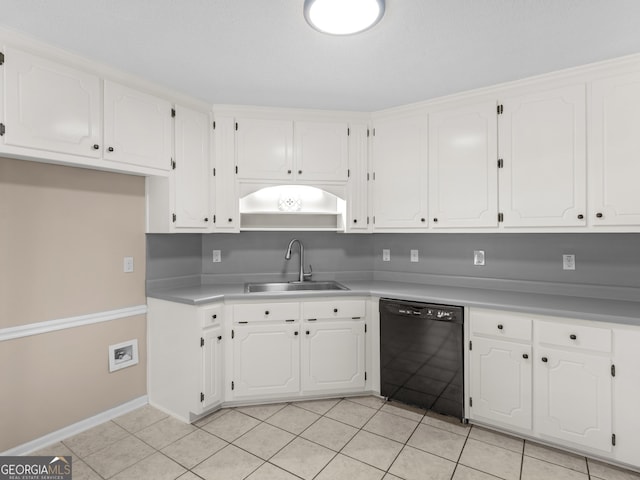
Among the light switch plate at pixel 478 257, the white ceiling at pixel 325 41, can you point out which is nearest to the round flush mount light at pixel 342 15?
the white ceiling at pixel 325 41

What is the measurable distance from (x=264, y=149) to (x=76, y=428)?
239 centimetres

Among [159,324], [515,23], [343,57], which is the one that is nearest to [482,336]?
[515,23]

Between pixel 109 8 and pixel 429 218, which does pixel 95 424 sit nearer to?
pixel 109 8

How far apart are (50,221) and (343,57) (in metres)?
2.10

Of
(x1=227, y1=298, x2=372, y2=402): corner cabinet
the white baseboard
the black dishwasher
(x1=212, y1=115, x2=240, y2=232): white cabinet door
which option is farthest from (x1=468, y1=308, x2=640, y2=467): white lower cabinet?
the white baseboard

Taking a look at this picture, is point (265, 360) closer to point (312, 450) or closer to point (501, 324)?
point (312, 450)

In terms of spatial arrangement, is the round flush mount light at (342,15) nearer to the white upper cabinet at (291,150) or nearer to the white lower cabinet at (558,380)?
the white upper cabinet at (291,150)

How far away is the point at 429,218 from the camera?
112 inches

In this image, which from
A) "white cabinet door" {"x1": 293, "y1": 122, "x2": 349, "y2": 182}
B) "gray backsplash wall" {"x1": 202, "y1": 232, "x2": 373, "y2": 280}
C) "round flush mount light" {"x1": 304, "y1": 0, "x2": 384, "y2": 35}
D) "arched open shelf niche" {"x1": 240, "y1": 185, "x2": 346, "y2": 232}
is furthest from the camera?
"gray backsplash wall" {"x1": 202, "y1": 232, "x2": 373, "y2": 280}

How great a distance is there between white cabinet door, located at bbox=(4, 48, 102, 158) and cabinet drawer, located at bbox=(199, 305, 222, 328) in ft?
3.98

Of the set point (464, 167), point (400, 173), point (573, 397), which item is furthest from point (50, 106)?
point (573, 397)

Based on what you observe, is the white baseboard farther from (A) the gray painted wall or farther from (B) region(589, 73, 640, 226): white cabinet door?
(B) region(589, 73, 640, 226): white cabinet door

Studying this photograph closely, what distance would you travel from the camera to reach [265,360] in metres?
2.70

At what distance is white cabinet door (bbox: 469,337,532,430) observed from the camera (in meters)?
2.22
